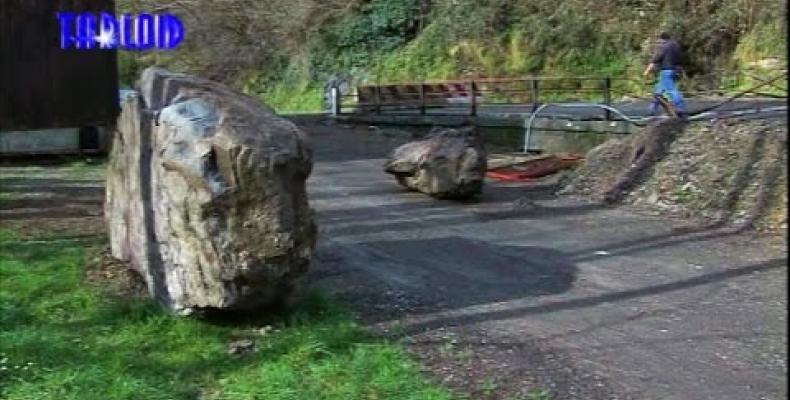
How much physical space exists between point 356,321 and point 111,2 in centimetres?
1009

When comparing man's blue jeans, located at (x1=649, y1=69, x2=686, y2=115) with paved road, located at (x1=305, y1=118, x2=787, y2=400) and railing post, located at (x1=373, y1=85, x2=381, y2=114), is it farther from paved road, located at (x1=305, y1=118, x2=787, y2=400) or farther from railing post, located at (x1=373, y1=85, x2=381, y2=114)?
railing post, located at (x1=373, y1=85, x2=381, y2=114)

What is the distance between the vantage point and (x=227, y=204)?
270 inches

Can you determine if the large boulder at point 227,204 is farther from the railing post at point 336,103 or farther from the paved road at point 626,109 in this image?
the railing post at point 336,103

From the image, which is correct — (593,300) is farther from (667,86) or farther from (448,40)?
(448,40)

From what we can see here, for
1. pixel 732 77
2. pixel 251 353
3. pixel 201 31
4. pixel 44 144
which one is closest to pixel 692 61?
pixel 732 77

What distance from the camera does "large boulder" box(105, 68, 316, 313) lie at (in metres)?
6.88

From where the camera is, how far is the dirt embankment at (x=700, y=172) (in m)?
11.4

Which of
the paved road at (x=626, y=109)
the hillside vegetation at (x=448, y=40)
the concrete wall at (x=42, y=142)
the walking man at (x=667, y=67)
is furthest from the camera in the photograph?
the hillside vegetation at (x=448, y=40)

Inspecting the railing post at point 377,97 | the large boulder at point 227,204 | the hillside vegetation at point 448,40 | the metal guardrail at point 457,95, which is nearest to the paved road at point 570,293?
the large boulder at point 227,204

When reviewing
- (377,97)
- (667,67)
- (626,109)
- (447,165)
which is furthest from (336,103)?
(447,165)

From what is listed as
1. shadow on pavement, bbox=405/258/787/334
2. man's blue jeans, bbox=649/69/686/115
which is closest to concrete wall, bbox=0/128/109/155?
man's blue jeans, bbox=649/69/686/115

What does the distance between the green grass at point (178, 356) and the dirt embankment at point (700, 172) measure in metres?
5.45

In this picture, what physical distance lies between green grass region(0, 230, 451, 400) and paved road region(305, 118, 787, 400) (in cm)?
36

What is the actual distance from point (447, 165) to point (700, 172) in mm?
3063
